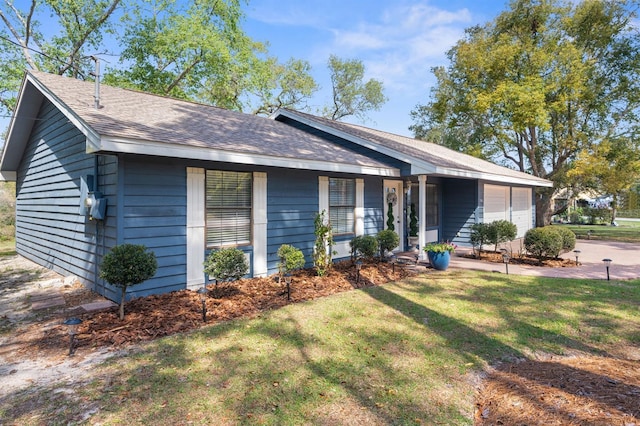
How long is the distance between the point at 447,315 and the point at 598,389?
87.8 inches

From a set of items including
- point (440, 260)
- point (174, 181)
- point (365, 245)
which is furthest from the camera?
point (440, 260)

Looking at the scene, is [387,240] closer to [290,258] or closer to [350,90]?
[290,258]

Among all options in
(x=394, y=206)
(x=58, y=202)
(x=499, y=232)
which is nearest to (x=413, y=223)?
(x=394, y=206)

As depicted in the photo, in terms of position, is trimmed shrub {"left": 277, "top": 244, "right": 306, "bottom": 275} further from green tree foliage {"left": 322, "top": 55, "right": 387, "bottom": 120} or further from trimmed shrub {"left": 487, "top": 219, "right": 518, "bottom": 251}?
green tree foliage {"left": 322, "top": 55, "right": 387, "bottom": 120}

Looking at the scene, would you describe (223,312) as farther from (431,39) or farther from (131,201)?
(431,39)

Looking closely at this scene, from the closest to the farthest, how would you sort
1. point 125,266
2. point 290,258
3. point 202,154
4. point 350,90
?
point 125,266 → point 202,154 → point 290,258 → point 350,90

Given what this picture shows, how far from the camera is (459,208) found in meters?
12.7

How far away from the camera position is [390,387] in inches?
125

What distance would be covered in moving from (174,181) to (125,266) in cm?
174

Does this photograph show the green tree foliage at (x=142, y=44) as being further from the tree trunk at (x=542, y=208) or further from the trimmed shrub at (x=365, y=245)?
the tree trunk at (x=542, y=208)

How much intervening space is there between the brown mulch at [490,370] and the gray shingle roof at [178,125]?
2.45m

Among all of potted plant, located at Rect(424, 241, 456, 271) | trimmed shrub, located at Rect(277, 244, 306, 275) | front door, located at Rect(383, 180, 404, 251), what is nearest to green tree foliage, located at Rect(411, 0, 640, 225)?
front door, located at Rect(383, 180, 404, 251)

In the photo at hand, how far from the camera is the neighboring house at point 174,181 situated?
18.1 ft

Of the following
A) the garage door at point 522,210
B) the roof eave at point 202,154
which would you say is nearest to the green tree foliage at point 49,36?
the roof eave at point 202,154
